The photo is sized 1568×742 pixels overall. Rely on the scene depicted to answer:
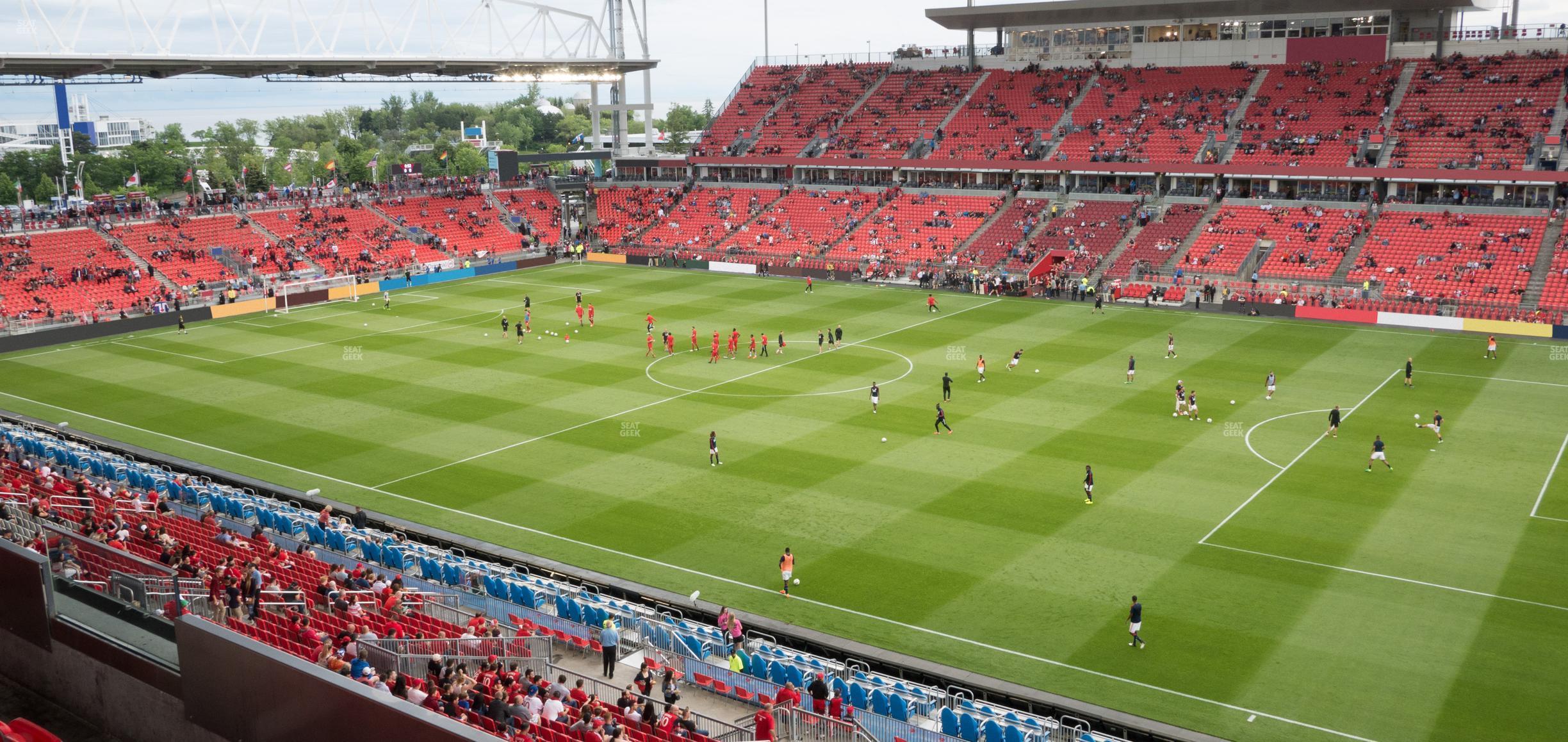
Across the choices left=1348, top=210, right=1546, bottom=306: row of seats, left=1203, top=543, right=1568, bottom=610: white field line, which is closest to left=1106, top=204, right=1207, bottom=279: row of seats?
left=1348, top=210, right=1546, bottom=306: row of seats

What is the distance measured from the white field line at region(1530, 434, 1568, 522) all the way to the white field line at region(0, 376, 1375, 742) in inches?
549

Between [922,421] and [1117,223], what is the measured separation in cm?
3622

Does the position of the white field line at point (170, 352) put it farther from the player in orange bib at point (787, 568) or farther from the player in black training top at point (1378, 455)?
the player in black training top at point (1378, 455)

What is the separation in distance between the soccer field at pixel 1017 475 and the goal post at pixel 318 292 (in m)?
6.50

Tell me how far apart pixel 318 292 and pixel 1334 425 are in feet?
180

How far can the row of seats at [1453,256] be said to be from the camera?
181 feet

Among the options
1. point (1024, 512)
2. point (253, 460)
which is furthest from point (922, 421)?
point (253, 460)

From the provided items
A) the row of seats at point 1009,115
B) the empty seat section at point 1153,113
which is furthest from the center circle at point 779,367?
the row of seats at point 1009,115

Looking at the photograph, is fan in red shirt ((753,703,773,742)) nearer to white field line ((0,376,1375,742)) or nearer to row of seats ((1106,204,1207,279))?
white field line ((0,376,1375,742))

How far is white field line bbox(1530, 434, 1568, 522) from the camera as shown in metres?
29.5

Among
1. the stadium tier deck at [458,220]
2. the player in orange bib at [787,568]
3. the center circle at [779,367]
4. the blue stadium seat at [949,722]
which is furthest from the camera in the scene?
the stadium tier deck at [458,220]

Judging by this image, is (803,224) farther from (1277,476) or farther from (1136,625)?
(1136,625)

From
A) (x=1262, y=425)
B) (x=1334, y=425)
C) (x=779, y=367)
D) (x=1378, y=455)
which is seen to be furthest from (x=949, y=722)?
(x=779, y=367)

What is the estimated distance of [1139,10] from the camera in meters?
75.8
